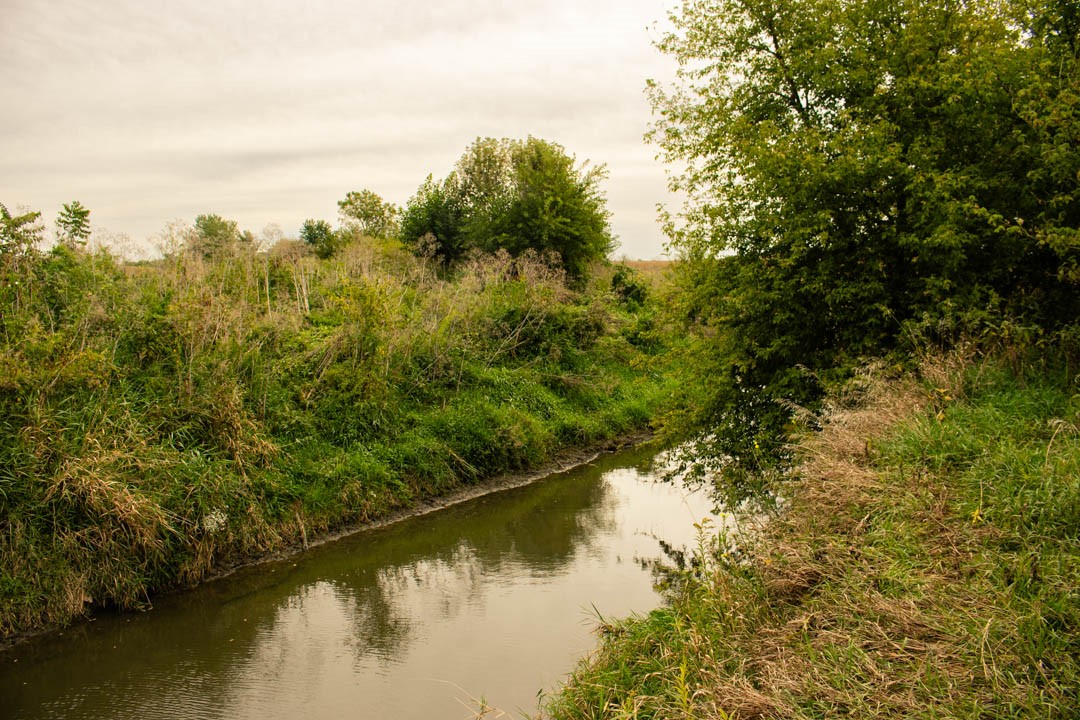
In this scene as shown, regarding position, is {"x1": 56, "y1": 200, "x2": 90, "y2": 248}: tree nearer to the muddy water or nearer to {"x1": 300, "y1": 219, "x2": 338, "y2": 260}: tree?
the muddy water

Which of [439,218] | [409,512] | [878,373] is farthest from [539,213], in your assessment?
[878,373]

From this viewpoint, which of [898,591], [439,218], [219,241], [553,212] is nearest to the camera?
[898,591]

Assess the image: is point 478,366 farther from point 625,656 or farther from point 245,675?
point 625,656

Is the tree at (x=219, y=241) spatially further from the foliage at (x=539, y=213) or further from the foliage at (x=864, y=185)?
the foliage at (x=864, y=185)

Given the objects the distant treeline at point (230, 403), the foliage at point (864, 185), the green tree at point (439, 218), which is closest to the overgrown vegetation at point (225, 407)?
the distant treeline at point (230, 403)

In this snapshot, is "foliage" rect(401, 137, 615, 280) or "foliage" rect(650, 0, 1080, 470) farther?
"foliage" rect(401, 137, 615, 280)

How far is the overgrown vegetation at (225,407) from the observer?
8.23 meters

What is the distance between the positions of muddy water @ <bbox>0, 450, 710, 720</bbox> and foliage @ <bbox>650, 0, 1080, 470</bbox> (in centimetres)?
318

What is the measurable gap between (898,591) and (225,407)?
864 centimetres

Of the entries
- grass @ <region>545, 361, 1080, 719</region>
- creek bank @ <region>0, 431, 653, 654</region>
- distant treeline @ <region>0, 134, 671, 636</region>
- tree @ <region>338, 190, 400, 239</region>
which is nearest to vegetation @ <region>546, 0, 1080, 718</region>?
grass @ <region>545, 361, 1080, 719</region>

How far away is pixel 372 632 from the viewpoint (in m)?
8.39

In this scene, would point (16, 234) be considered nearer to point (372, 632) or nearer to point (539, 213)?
point (372, 632)

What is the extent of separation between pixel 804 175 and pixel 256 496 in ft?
27.4

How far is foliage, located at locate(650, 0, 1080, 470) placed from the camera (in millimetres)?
8820
